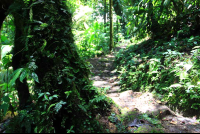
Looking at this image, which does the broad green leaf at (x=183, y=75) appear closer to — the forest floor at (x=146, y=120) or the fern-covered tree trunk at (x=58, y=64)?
the forest floor at (x=146, y=120)

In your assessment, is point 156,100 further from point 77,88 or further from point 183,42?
point 183,42

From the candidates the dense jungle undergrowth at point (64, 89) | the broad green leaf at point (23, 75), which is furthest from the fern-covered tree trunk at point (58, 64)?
the broad green leaf at point (23, 75)

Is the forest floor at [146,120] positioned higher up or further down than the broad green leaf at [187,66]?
further down

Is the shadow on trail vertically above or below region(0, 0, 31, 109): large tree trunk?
below

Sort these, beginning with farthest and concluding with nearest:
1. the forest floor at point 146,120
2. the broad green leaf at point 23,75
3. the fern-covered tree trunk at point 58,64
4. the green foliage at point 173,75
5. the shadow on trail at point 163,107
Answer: the green foliage at point 173,75, the shadow on trail at point 163,107, the forest floor at point 146,120, the fern-covered tree trunk at point 58,64, the broad green leaf at point 23,75

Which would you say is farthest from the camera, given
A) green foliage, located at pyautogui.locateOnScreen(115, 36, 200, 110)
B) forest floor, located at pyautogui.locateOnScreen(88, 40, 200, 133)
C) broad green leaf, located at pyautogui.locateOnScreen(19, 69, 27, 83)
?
green foliage, located at pyautogui.locateOnScreen(115, 36, 200, 110)

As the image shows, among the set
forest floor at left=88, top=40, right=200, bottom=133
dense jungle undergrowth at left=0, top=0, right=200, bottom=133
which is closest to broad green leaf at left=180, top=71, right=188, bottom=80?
dense jungle undergrowth at left=0, top=0, right=200, bottom=133

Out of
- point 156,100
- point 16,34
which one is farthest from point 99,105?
point 16,34

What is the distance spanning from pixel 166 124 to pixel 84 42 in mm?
8691

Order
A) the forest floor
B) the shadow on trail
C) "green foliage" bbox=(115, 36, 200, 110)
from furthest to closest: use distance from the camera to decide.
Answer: "green foliage" bbox=(115, 36, 200, 110)
the shadow on trail
the forest floor

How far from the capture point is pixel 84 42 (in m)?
10.2

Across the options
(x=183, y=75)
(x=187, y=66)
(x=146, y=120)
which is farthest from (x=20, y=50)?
(x=187, y=66)

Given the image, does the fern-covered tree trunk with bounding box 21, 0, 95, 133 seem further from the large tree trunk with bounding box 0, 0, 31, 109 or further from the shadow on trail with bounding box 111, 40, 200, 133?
the shadow on trail with bounding box 111, 40, 200, 133

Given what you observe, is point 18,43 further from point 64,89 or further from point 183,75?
point 183,75
